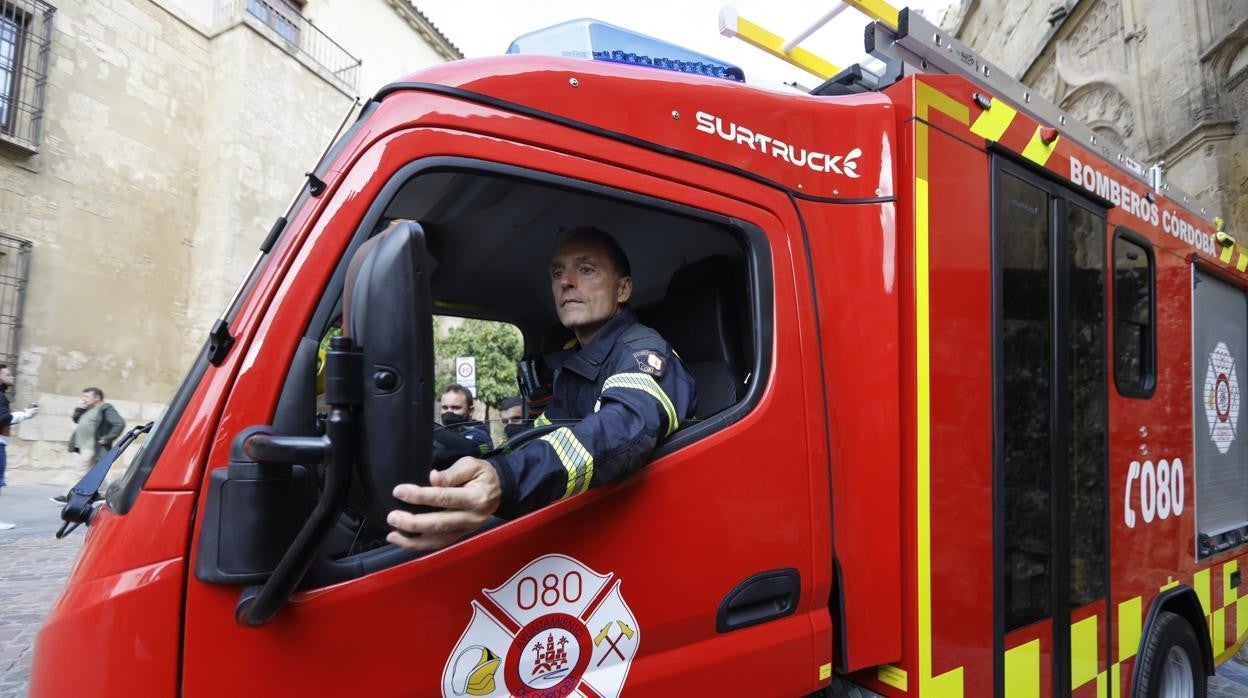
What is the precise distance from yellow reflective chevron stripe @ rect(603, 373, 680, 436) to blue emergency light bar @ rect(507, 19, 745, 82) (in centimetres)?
87

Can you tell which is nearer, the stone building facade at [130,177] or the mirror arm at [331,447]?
the mirror arm at [331,447]

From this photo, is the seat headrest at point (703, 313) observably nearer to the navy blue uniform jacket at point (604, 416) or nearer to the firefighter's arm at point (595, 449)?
the navy blue uniform jacket at point (604, 416)

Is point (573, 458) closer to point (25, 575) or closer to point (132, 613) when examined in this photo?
point (132, 613)

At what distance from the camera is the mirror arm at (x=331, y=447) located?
0.94 metres

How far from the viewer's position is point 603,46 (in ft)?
6.15

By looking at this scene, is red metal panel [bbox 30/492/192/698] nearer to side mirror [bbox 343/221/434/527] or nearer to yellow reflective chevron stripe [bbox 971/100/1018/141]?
side mirror [bbox 343/221/434/527]

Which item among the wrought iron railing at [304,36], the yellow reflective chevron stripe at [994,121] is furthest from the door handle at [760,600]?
the wrought iron railing at [304,36]

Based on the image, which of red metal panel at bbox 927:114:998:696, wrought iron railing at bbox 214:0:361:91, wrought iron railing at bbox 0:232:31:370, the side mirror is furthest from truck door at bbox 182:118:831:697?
wrought iron railing at bbox 214:0:361:91

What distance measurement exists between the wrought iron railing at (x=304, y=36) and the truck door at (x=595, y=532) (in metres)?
14.6

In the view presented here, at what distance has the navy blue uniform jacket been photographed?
124cm

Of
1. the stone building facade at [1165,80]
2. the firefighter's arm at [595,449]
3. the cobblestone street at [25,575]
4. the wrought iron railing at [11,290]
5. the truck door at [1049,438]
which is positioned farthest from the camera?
the wrought iron railing at [11,290]

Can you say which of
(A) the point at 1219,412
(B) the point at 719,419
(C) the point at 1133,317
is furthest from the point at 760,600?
(A) the point at 1219,412

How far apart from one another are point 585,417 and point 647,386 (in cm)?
17

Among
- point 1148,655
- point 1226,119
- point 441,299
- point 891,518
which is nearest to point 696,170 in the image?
point 891,518
